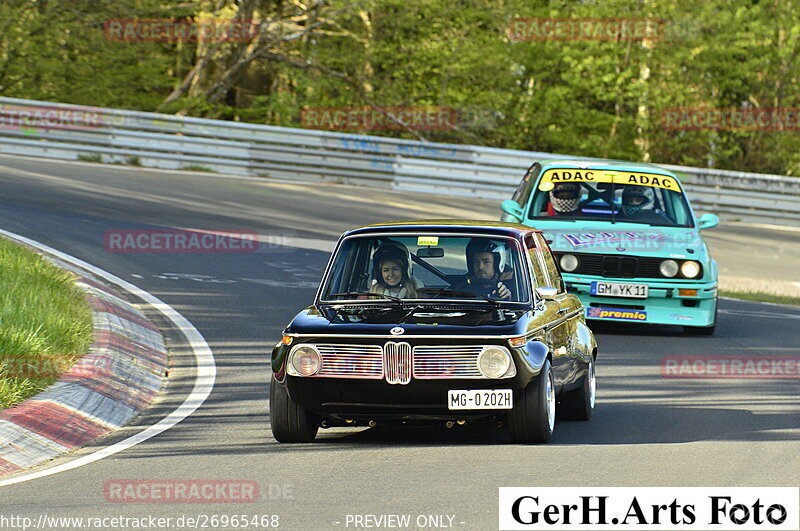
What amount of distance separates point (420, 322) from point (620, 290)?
609 centimetres

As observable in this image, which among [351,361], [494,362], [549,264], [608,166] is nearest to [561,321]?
[549,264]

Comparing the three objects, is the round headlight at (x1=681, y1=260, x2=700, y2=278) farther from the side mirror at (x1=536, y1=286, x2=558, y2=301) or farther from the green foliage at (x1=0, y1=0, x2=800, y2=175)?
the green foliage at (x1=0, y1=0, x2=800, y2=175)

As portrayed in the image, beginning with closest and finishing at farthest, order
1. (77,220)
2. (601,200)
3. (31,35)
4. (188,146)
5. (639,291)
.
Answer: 1. (639,291)
2. (601,200)
3. (77,220)
4. (188,146)
5. (31,35)

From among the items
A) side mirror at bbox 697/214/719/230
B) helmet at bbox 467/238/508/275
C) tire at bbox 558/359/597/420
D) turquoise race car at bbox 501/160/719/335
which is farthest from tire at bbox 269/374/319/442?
side mirror at bbox 697/214/719/230

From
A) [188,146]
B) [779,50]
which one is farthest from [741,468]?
[779,50]

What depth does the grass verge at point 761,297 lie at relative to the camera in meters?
18.3

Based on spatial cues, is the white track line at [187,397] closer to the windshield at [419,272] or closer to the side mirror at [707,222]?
the windshield at [419,272]

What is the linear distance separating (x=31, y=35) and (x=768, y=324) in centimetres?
1904

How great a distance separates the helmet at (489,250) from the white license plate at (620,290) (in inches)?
197

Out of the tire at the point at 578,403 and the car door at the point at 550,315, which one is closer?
the car door at the point at 550,315

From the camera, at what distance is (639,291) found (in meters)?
13.7

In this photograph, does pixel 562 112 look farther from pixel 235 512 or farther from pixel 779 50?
pixel 235 512

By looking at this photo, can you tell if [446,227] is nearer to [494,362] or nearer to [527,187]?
[494,362]

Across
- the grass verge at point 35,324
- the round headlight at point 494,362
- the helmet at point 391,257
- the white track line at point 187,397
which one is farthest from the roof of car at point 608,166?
the round headlight at point 494,362
